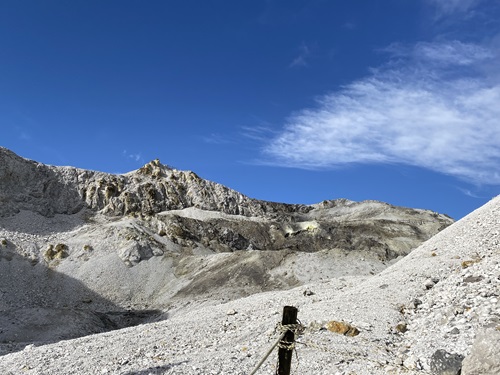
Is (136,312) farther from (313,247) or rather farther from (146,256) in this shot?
(313,247)

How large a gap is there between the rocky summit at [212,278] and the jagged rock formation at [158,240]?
20 cm

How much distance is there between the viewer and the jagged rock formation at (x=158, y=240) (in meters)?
40.2

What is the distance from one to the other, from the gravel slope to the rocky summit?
66 mm

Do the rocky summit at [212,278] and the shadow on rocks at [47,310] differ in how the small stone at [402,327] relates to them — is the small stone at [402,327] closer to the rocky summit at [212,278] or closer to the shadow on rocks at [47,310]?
the rocky summit at [212,278]

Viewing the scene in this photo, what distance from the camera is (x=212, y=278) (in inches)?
1610

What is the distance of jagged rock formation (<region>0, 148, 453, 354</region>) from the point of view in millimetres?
40188

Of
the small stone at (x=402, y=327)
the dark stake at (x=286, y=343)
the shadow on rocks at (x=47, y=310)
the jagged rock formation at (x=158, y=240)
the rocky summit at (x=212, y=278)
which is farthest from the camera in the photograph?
the jagged rock formation at (x=158, y=240)

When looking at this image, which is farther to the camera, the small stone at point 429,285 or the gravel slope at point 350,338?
the small stone at point 429,285

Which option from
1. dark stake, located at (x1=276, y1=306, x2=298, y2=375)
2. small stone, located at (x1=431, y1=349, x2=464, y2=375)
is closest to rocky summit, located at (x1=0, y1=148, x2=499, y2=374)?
small stone, located at (x1=431, y1=349, x2=464, y2=375)

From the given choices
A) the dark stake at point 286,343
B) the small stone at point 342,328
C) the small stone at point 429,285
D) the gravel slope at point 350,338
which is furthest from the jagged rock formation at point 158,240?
the dark stake at point 286,343

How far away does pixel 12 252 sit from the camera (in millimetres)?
45875

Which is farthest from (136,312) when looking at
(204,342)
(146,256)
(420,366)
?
(420,366)

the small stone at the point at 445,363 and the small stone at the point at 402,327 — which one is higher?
the small stone at the point at 402,327

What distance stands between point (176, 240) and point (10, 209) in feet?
64.1
